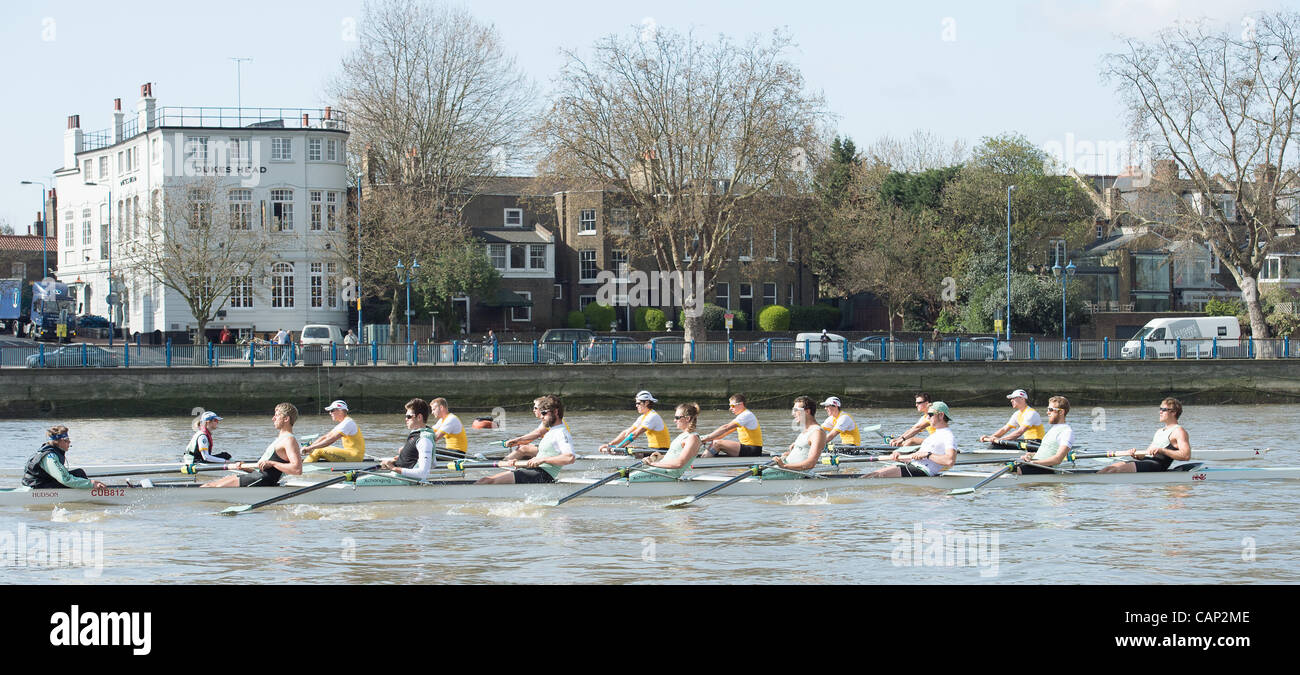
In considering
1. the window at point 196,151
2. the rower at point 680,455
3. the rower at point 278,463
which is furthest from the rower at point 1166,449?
the window at point 196,151

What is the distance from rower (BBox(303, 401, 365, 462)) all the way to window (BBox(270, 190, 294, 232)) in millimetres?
38022

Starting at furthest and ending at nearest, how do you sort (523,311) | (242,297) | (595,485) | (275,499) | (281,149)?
(523,311), (281,149), (242,297), (595,485), (275,499)

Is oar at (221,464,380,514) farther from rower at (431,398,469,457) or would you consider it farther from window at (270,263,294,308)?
window at (270,263,294,308)

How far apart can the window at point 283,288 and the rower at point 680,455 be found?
40516mm

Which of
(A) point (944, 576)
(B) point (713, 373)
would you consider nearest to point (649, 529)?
(A) point (944, 576)

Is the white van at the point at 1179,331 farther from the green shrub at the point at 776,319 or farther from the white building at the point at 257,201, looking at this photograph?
the white building at the point at 257,201

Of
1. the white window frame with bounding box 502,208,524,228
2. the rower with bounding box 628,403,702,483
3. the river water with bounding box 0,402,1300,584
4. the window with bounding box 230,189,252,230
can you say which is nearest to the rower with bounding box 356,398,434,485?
the river water with bounding box 0,402,1300,584

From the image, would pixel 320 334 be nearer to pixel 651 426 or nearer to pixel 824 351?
pixel 824 351

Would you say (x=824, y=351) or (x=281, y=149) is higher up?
(x=281, y=149)

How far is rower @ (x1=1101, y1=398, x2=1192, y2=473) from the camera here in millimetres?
19122

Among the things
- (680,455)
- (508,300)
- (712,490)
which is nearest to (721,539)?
(712,490)

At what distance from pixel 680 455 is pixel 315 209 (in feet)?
137

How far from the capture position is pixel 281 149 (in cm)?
5631

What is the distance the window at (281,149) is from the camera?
56.2m
